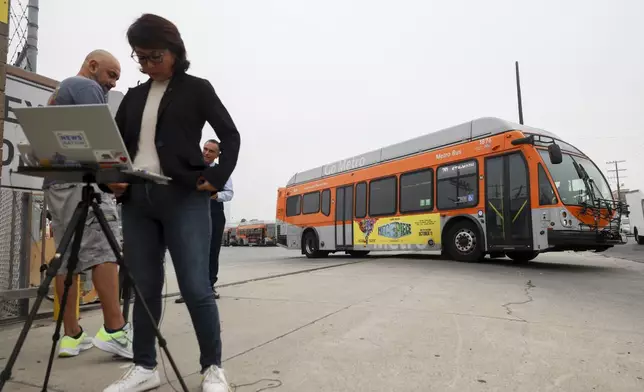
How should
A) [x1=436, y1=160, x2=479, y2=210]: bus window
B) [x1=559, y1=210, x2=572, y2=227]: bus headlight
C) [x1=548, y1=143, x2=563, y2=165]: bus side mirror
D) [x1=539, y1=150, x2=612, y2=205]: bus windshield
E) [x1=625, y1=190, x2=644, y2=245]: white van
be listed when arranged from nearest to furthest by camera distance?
[x1=559, y1=210, x2=572, y2=227]: bus headlight < [x1=548, y1=143, x2=563, y2=165]: bus side mirror < [x1=539, y1=150, x2=612, y2=205]: bus windshield < [x1=436, y1=160, x2=479, y2=210]: bus window < [x1=625, y1=190, x2=644, y2=245]: white van

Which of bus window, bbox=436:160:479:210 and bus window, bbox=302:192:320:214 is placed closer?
bus window, bbox=436:160:479:210

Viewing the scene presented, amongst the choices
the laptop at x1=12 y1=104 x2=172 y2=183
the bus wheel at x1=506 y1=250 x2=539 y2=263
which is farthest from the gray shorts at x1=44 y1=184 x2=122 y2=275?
the bus wheel at x1=506 y1=250 x2=539 y2=263

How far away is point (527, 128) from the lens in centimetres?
842

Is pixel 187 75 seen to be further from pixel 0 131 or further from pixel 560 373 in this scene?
pixel 560 373

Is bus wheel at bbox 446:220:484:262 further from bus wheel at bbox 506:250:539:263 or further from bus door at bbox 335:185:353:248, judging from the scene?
bus door at bbox 335:185:353:248

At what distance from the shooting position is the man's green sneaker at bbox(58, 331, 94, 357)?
8.26ft

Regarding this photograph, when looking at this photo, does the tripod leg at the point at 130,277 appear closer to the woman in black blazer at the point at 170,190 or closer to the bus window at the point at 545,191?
the woman in black blazer at the point at 170,190

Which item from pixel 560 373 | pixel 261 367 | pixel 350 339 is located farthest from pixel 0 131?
pixel 560 373

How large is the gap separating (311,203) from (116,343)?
1161 centimetres

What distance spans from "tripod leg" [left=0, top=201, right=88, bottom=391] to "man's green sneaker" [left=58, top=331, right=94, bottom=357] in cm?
104

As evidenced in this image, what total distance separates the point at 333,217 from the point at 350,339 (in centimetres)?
1013

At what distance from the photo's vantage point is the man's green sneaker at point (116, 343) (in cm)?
248

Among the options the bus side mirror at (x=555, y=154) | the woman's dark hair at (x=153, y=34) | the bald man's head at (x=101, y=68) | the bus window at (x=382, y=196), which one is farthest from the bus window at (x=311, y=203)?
the woman's dark hair at (x=153, y=34)

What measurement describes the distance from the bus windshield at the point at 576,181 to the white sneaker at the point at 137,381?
756cm
